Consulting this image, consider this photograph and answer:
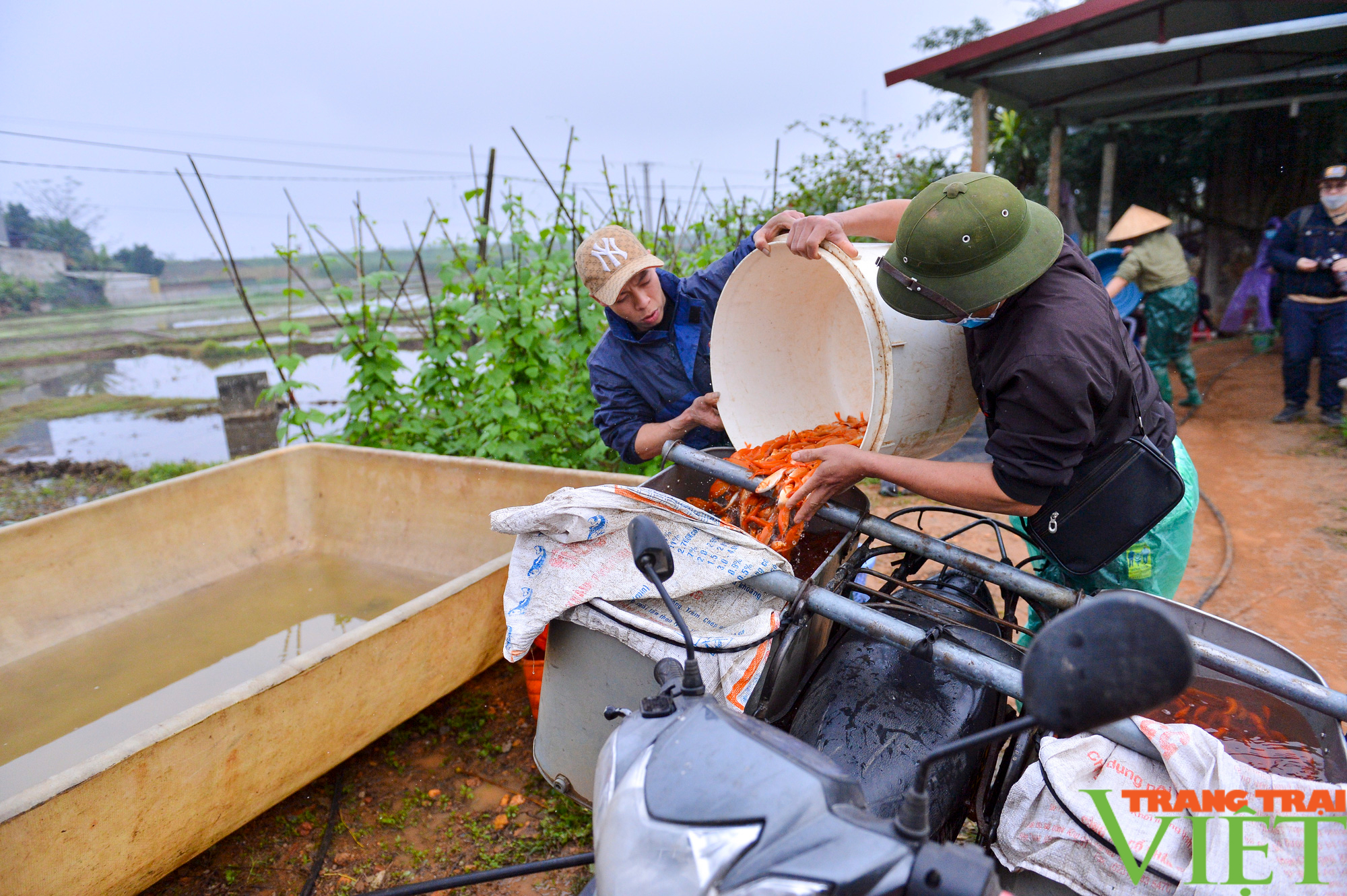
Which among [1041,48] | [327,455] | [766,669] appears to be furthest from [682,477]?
[1041,48]

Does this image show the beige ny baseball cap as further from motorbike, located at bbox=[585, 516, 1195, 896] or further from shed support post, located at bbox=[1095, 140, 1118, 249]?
shed support post, located at bbox=[1095, 140, 1118, 249]

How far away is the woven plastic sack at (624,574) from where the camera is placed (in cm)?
160

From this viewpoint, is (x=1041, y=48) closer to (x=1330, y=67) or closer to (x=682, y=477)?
(x=1330, y=67)

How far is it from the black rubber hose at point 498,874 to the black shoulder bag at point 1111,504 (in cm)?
128

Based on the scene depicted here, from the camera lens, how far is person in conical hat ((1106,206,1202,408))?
602 cm

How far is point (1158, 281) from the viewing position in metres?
6.12

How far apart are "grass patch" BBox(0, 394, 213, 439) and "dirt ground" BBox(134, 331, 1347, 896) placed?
31.2 ft

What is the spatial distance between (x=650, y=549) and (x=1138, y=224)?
253 inches

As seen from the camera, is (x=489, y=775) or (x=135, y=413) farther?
(x=135, y=413)

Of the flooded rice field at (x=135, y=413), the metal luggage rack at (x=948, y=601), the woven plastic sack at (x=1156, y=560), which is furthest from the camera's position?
the flooded rice field at (x=135, y=413)

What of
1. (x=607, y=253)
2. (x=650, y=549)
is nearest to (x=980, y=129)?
(x=607, y=253)

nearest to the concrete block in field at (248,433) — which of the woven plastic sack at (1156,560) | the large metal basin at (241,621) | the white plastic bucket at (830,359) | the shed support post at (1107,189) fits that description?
the large metal basin at (241,621)

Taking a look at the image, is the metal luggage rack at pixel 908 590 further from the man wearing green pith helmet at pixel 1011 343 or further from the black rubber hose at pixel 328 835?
the black rubber hose at pixel 328 835

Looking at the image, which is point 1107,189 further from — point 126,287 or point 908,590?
point 126,287
